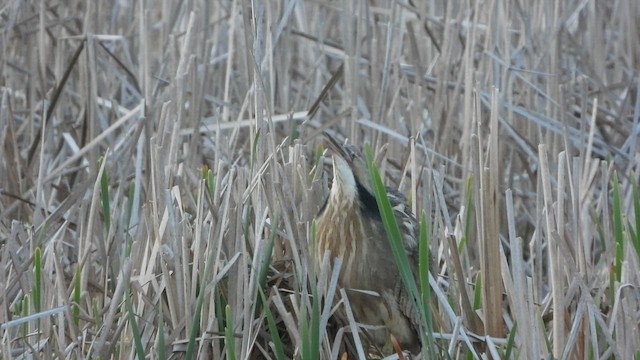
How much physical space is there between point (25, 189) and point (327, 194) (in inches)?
37.5

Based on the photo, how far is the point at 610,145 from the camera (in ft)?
11.6

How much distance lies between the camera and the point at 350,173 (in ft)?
8.26

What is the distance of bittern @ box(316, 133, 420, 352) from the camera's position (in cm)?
249

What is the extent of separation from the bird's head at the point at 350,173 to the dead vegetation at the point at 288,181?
5 centimetres

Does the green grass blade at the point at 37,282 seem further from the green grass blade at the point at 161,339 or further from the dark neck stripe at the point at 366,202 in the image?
the dark neck stripe at the point at 366,202

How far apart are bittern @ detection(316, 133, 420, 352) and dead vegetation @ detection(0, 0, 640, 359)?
0.20ft

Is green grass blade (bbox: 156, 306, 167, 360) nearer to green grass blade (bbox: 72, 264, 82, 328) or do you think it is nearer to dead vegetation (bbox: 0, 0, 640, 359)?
dead vegetation (bbox: 0, 0, 640, 359)

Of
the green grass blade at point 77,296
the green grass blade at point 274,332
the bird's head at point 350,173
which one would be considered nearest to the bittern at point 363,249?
the bird's head at point 350,173

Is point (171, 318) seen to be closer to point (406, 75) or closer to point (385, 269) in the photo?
point (385, 269)

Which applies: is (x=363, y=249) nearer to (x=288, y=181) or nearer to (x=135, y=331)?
(x=288, y=181)

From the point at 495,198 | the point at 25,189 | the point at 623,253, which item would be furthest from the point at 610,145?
the point at 25,189

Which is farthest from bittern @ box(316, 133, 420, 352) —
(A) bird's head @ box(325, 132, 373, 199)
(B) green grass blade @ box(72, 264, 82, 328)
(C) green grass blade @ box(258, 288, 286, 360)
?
(B) green grass blade @ box(72, 264, 82, 328)

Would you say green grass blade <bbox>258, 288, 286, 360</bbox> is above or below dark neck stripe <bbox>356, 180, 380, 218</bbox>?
below

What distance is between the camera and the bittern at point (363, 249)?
2494 millimetres
